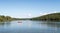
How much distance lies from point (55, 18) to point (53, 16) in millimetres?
5224

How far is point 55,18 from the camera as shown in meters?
186

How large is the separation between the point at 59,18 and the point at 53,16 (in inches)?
410

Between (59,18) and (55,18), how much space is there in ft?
19.4

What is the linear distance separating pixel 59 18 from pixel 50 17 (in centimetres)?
1464

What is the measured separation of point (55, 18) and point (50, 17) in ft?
29.1

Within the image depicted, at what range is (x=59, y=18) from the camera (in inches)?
7190

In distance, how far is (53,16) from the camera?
189875 mm

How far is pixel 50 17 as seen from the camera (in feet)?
631
